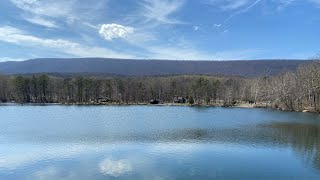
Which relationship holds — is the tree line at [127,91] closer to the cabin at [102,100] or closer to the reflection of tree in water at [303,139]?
the cabin at [102,100]

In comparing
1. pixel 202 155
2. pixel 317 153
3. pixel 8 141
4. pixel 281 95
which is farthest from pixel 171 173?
pixel 281 95

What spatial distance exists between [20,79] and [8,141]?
12532 centimetres

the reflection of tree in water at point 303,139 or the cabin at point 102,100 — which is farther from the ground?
the cabin at point 102,100

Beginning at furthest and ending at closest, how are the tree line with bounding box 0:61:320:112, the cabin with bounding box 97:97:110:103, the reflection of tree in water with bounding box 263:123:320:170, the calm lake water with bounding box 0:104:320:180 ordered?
the cabin with bounding box 97:97:110:103
the tree line with bounding box 0:61:320:112
the reflection of tree in water with bounding box 263:123:320:170
the calm lake water with bounding box 0:104:320:180

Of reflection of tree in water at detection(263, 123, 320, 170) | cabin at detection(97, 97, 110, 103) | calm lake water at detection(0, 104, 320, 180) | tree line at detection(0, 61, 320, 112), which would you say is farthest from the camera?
cabin at detection(97, 97, 110, 103)

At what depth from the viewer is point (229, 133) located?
52375 millimetres

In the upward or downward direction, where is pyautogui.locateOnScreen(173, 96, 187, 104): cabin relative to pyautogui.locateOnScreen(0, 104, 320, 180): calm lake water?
upward

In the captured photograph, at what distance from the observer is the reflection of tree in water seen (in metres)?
38.2

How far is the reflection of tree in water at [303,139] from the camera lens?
3825cm

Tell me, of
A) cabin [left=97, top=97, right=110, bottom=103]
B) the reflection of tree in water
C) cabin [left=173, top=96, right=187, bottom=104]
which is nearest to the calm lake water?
the reflection of tree in water

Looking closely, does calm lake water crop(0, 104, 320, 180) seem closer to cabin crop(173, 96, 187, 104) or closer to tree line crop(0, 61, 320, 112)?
tree line crop(0, 61, 320, 112)

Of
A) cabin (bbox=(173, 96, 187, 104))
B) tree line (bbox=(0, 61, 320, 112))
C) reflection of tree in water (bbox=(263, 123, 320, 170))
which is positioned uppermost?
tree line (bbox=(0, 61, 320, 112))

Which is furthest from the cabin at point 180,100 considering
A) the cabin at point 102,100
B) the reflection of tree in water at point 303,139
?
the reflection of tree in water at point 303,139

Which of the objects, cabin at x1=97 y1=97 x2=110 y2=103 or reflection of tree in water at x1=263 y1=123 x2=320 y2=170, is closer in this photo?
reflection of tree in water at x1=263 y1=123 x2=320 y2=170
